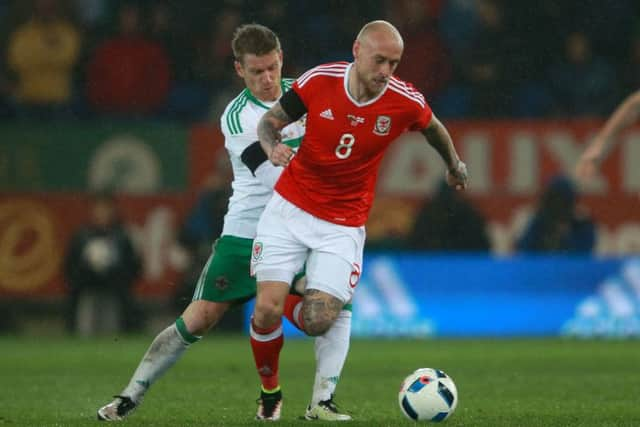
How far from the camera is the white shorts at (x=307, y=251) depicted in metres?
7.59

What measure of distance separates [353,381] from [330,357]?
3.05m

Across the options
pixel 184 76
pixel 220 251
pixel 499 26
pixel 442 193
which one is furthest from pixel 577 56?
pixel 220 251

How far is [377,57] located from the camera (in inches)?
289

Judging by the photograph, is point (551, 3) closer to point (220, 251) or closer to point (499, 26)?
point (499, 26)

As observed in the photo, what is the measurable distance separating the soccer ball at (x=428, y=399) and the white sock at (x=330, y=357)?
1.41ft

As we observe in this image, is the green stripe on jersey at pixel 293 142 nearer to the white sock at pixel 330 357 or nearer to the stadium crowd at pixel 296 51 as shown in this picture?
the white sock at pixel 330 357

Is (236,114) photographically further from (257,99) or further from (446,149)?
(446,149)

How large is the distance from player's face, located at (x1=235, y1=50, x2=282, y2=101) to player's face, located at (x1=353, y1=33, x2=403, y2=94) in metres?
0.65

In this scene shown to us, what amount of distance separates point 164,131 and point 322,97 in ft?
30.6

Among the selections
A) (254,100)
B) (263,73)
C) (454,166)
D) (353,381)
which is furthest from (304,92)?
(353,381)

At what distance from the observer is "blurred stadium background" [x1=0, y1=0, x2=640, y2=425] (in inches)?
614

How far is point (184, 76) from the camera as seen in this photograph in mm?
17578

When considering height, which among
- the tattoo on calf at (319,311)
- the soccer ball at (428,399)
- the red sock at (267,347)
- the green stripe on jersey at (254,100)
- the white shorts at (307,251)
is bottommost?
the soccer ball at (428,399)

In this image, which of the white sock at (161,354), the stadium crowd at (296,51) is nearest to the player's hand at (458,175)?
the white sock at (161,354)
